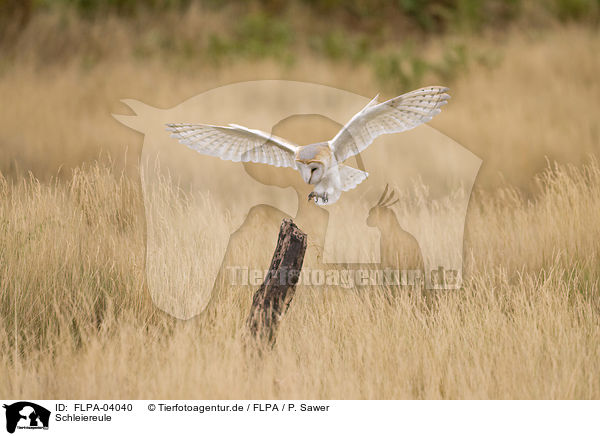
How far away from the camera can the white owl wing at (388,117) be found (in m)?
2.85

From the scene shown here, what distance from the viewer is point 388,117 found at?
2986mm

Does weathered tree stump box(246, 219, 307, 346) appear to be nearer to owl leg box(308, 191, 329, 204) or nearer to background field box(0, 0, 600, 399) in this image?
background field box(0, 0, 600, 399)

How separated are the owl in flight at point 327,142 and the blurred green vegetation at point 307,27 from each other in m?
6.38

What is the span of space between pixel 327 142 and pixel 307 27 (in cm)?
1069

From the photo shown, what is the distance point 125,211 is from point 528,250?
109 inches

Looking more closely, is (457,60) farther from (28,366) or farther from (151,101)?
(28,366)

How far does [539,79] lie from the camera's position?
881cm

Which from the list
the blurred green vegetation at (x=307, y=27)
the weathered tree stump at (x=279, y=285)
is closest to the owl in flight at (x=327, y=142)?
the weathered tree stump at (x=279, y=285)

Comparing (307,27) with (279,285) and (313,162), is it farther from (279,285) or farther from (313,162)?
(313,162)
